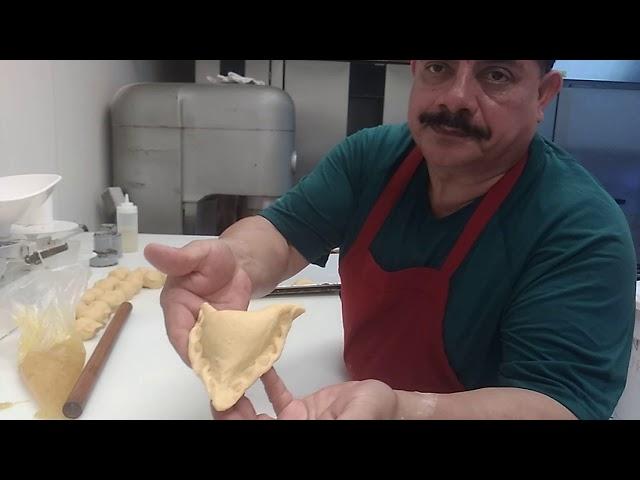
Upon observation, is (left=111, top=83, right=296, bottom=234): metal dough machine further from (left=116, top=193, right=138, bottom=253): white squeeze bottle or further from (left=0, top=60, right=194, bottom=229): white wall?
(left=116, top=193, right=138, bottom=253): white squeeze bottle

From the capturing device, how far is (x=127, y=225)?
133 cm

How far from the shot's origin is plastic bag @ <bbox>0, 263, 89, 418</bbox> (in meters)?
0.68

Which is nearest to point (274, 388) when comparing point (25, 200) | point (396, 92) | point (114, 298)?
point (114, 298)

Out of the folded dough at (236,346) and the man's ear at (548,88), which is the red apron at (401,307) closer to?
the man's ear at (548,88)

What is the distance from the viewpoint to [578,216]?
Answer: 659 mm

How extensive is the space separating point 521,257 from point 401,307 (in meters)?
0.19

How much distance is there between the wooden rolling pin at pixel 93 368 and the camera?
646 millimetres

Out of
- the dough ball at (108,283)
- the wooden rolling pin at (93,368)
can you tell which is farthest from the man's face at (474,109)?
the dough ball at (108,283)

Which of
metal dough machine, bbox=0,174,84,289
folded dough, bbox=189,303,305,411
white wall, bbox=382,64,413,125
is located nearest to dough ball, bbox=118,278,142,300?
metal dough machine, bbox=0,174,84,289

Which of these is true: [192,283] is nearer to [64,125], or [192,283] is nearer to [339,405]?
[339,405]

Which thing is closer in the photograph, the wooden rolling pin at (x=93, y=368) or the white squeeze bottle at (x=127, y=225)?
the wooden rolling pin at (x=93, y=368)
